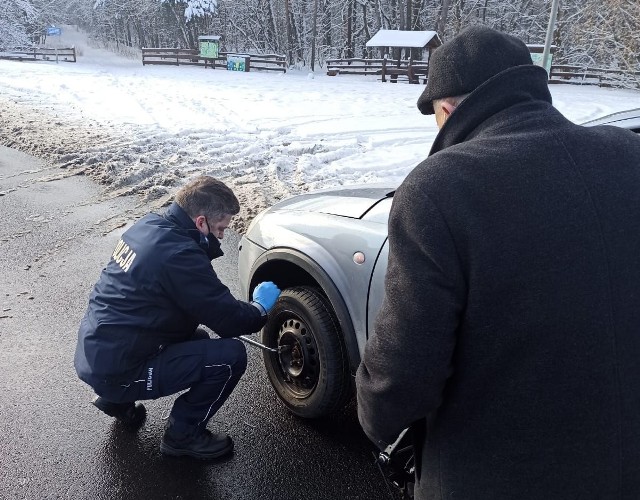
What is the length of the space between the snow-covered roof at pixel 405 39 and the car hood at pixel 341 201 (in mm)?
25547

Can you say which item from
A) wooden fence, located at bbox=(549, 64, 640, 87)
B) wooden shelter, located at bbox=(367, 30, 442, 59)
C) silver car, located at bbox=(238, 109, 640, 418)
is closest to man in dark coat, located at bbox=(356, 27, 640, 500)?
silver car, located at bbox=(238, 109, 640, 418)

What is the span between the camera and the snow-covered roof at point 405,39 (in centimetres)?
2681

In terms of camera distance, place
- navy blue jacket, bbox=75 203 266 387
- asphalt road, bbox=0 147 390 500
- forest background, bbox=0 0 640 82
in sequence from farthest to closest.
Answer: forest background, bbox=0 0 640 82 < asphalt road, bbox=0 147 390 500 < navy blue jacket, bbox=75 203 266 387

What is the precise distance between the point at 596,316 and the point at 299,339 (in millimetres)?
1882

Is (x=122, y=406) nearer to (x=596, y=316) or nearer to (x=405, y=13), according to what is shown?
(x=596, y=316)

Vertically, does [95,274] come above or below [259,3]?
below

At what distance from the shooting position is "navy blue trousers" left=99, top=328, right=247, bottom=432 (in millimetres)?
2609

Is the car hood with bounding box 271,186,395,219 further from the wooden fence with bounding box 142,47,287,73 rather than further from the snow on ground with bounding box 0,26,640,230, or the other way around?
the wooden fence with bounding box 142,47,287,73

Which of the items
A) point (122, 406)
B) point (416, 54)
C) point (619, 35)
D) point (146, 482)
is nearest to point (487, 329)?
point (146, 482)

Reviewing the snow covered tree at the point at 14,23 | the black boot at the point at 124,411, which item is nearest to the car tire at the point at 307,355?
the black boot at the point at 124,411

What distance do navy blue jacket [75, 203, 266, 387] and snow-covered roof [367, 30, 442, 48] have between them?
86.6ft

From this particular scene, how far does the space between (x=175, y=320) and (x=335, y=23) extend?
43524 millimetres

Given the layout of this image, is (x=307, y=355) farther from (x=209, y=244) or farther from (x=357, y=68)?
(x=357, y=68)

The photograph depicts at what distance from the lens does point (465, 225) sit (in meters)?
1.11
